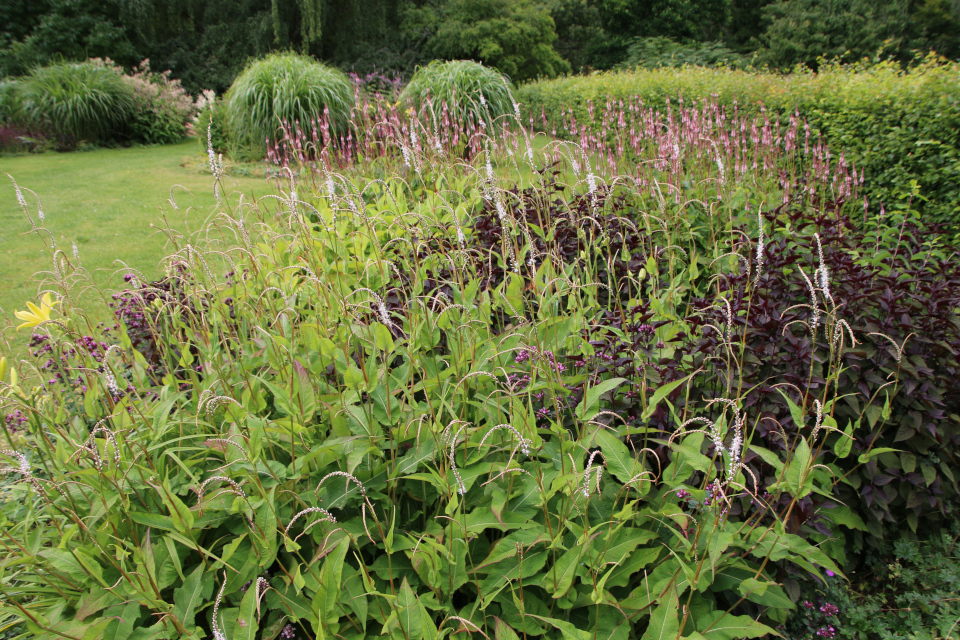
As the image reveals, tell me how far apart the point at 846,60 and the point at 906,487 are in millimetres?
25185

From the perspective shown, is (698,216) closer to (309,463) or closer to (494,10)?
(309,463)

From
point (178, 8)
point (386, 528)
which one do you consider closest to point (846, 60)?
point (178, 8)

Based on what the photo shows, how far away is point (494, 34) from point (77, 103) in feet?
44.8

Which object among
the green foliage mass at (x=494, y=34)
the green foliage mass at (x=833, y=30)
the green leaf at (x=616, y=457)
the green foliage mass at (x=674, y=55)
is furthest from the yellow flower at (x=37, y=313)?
the green foliage mass at (x=833, y=30)

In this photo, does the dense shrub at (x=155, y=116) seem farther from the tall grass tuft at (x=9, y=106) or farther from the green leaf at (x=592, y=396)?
the green leaf at (x=592, y=396)

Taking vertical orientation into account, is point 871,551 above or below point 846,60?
below

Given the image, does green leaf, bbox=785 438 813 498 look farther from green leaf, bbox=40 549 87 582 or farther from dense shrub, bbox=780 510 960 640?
green leaf, bbox=40 549 87 582

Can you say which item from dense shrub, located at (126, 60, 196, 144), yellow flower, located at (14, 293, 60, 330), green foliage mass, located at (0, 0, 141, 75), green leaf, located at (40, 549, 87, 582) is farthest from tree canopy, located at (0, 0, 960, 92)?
green leaf, located at (40, 549, 87, 582)

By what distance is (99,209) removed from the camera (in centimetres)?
690

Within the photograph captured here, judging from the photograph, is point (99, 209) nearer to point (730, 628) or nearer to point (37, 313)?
point (37, 313)

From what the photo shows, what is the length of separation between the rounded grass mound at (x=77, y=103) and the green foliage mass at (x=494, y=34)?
37.6 feet

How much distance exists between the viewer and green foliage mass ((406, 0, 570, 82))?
19938 mm

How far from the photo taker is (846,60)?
2133 cm

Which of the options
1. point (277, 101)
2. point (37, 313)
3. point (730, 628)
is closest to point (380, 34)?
point (277, 101)
